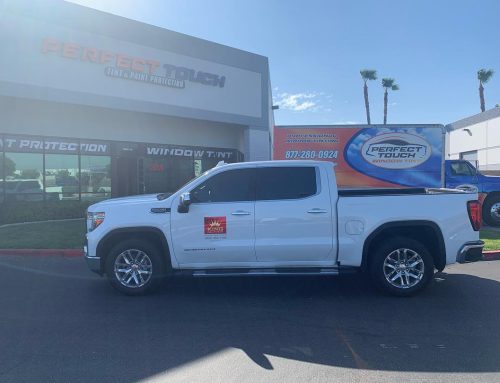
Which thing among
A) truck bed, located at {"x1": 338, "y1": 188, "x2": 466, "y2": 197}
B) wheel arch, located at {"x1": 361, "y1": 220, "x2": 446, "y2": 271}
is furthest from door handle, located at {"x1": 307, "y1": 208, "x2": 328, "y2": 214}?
wheel arch, located at {"x1": 361, "y1": 220, "x2": 446, "y2": 271}

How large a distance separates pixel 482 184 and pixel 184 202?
10770mm

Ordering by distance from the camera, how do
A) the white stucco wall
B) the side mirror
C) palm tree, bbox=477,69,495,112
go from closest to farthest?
the side mirror
the white stucco wall
palm tree, bbox=477,69,495,112

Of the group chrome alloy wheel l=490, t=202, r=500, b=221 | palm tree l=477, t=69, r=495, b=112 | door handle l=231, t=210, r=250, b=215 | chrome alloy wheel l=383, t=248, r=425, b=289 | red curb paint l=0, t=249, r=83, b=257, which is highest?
palm tree l=477, t=69, r=495, b=112

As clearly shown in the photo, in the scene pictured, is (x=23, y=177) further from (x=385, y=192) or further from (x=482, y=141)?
(x=482, y=141)

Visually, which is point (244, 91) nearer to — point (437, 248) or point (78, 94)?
point (78, 94)

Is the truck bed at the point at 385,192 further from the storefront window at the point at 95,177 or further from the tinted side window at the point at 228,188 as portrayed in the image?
the storefront window at the point at 95,177

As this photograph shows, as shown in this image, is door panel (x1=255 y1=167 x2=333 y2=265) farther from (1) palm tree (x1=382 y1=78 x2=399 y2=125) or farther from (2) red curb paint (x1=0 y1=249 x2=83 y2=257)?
(1) palm tree (x1=382 y1=78 x2=399 y2=125)

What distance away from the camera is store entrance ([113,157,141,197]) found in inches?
667

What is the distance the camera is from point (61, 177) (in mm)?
15469

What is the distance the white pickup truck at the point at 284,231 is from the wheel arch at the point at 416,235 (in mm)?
14

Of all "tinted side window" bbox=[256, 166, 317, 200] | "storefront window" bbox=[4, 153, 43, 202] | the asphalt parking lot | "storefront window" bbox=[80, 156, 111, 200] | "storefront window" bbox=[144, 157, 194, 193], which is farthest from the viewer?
"storefront window" bbox=[144, 157, 194, 193]

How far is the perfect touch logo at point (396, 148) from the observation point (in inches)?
488

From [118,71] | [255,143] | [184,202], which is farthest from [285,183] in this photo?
[255,143]

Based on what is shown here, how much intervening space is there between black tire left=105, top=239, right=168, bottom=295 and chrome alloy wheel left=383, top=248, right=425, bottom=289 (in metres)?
3.11
